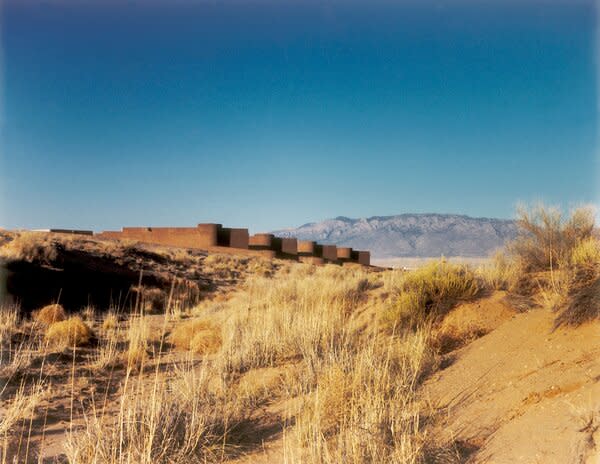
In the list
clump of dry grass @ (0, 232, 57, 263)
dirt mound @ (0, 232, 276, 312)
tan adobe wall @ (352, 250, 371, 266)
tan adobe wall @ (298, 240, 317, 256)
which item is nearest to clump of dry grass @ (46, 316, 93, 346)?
dirt mound @ (0, 232, 276, 312)

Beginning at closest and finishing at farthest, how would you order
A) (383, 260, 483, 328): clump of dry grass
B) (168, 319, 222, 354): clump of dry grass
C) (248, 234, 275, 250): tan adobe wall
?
(383, 260, 483, 328): clump of dry grass
(168, 319, 222, 354): clump of dry grass
(248, 234, 275, 250): tan adobe wall

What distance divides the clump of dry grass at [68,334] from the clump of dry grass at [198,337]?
1579 millimetres

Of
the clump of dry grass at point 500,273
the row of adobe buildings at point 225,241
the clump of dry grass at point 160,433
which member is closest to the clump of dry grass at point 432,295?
the clump of dry grass at point 500,273

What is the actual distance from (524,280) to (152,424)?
7.20 meters

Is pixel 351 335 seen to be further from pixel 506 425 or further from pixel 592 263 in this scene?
pixel 506 425

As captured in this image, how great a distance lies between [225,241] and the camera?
33.4 m

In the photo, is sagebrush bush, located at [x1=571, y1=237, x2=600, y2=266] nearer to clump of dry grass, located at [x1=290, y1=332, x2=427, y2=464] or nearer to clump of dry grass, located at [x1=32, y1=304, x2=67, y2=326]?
clump of dry grass, located at [x1=290, y1=332, x2=427, y2=464]

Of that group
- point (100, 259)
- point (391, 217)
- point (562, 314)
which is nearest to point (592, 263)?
point (562, 314)

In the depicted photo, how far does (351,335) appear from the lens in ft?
24.5

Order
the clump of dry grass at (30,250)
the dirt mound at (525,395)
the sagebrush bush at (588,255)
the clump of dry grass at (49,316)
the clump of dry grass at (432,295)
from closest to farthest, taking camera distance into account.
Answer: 1. the dirt mound at (525,395)
2. the sagebrush bush at (588,255)
3. the clump of dry grass at (432,295)
4. the clump of dry grass at (49,316)
5. the clump of dry grass at (30,250)

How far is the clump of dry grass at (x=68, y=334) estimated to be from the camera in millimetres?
8820

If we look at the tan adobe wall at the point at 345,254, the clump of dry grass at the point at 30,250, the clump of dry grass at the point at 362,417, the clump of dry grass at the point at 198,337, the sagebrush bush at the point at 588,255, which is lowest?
the clump of dry grass at the point at 198,337

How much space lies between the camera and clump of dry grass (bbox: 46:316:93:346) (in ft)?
28.9

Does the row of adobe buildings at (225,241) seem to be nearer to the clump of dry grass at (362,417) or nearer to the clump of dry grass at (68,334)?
the clump of dry grass at (68,334)
